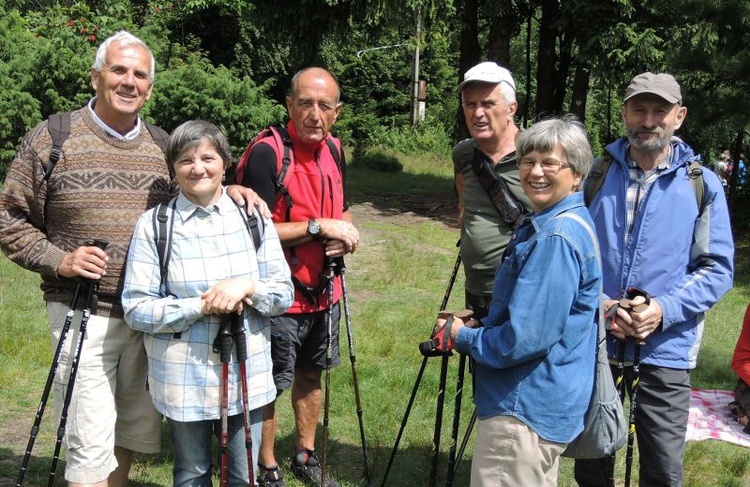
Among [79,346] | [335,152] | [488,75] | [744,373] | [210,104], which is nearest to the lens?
[79,346]

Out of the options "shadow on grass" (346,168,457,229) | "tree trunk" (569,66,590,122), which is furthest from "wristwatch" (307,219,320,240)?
"tree trunk" (569,66,590,122)

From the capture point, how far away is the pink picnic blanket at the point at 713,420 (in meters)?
5.36

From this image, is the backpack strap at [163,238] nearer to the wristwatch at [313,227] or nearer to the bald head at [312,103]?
the wristwatch at [313,227]

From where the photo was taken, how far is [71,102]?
12.5 meters

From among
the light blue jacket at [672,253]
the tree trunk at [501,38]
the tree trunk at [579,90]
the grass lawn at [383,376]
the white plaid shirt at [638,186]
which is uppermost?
the tree trunk at [501,38]

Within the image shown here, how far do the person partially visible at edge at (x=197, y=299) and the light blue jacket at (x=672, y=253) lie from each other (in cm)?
148

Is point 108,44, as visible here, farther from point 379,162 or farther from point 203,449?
point 379,162

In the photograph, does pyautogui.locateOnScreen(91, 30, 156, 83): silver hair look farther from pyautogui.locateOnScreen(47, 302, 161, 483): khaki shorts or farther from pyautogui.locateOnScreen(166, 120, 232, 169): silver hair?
pyautogui.locateOnScreen(47, 302, 161, 483): khaki shorts

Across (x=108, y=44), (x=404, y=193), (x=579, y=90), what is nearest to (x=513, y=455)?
(x=108, y=44)

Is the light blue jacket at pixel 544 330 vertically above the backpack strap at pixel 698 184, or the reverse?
the backpack strap at pixel 698 184

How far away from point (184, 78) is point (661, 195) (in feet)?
35.0

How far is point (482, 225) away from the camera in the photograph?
3684 mm

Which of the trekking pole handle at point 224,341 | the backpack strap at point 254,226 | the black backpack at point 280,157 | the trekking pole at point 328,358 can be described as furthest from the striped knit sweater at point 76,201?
the trekking pole at point 328,358

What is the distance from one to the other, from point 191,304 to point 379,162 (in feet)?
64.4
